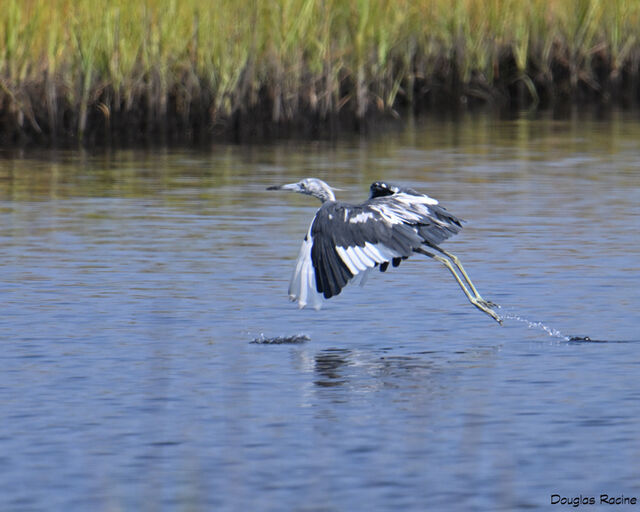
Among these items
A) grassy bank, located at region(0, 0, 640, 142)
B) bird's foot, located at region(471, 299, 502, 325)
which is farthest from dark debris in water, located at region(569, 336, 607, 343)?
grassy bank, located at region(0, 0, 640, 142)

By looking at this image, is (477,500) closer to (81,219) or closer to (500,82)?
(81,219)

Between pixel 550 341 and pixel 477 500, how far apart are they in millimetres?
3009

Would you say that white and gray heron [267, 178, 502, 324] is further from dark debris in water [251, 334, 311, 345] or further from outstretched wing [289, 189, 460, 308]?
dark debris in water [251, 334, 311, 345]

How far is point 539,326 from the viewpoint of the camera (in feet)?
29.2

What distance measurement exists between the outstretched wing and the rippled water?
0.38 m

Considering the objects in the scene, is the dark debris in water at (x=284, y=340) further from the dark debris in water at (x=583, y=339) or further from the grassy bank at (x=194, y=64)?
the grassy bank at (x=194, y=64)

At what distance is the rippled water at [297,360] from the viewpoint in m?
5.88

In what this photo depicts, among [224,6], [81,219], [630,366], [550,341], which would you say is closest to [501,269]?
[550,341]

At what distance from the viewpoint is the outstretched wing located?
27.1 feet

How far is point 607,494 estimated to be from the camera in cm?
565

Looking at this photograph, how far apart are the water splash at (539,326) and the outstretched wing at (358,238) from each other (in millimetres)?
626

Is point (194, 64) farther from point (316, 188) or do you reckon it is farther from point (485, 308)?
point (485, 308)

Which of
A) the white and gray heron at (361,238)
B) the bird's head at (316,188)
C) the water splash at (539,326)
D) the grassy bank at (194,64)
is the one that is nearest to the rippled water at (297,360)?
the water splash at (539,326)

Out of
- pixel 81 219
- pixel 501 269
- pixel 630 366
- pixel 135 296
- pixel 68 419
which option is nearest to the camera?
pixel 68 419
